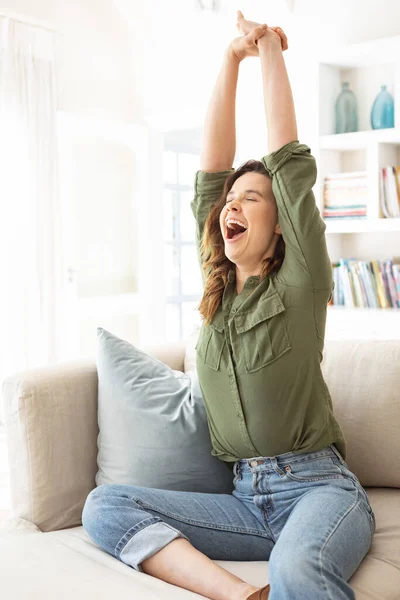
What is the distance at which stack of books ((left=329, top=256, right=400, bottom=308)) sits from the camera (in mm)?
4004

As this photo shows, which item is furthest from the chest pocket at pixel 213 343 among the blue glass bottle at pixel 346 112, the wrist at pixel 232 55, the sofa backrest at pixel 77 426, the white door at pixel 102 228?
the white door at pixel 102 228

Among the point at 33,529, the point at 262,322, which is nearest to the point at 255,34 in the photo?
the point at 262,322

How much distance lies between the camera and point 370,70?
4.25 m

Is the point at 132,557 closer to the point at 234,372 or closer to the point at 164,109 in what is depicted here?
the point at 234,372

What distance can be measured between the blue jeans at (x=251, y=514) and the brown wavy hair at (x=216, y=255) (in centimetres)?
40

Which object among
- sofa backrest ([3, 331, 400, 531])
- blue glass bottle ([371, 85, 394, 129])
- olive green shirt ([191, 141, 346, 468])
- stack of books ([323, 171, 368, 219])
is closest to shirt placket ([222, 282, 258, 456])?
olive green shirt ([191, 141, 346, 468])

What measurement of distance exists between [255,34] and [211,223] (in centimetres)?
47

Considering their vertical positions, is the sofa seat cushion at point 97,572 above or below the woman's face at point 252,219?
below

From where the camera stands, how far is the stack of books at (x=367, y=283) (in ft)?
13.1

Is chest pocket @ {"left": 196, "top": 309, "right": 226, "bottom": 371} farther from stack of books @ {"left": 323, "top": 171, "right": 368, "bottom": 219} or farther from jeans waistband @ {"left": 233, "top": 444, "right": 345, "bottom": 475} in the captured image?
stack of books @ {"left": 323, "top": 171, "right": 368, "bottom": 219}

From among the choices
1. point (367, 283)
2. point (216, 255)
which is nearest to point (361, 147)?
point (367, 283)

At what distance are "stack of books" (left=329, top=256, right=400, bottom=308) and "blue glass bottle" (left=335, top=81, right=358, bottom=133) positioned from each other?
0.78 metres

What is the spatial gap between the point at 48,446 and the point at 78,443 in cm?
10

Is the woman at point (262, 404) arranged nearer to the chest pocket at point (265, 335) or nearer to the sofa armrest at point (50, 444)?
the chest pocket at point (265, 335)
